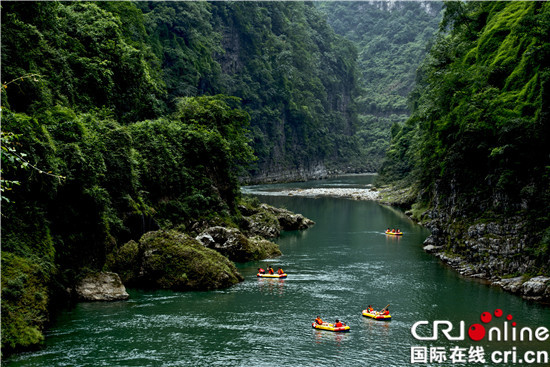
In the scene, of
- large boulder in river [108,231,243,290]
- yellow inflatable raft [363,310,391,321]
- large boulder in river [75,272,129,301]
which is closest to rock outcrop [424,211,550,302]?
yellow inflatable raft [363,310,391,321]

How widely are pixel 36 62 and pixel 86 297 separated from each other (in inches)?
580

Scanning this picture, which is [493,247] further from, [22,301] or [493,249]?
[22,301]

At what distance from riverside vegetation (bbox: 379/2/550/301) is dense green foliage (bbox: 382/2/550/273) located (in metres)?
0.06

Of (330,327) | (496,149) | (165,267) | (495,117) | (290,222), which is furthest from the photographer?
(290,222)

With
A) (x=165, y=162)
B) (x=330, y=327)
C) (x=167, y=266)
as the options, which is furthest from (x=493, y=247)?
(x=165, y=162)

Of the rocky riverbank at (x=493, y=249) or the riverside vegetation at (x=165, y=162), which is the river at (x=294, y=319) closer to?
the rocky riverbank at (x=493, y=249)

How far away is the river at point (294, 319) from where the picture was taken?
18922 millimetres

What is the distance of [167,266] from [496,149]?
62.3 ft

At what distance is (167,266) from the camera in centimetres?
2847

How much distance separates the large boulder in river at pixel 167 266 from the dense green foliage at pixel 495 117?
16.1 m

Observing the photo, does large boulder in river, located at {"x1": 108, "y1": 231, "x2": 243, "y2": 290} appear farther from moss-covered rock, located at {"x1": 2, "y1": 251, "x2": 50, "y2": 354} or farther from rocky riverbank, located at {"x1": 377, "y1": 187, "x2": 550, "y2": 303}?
rocky riverbank, located at {"x1": 377, "y1": 187, "x2": 550, "y2": 303}

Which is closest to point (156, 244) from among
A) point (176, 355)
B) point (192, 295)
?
point (192, 295)

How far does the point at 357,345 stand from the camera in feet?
→ 66.5

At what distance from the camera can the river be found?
18.9 meters
